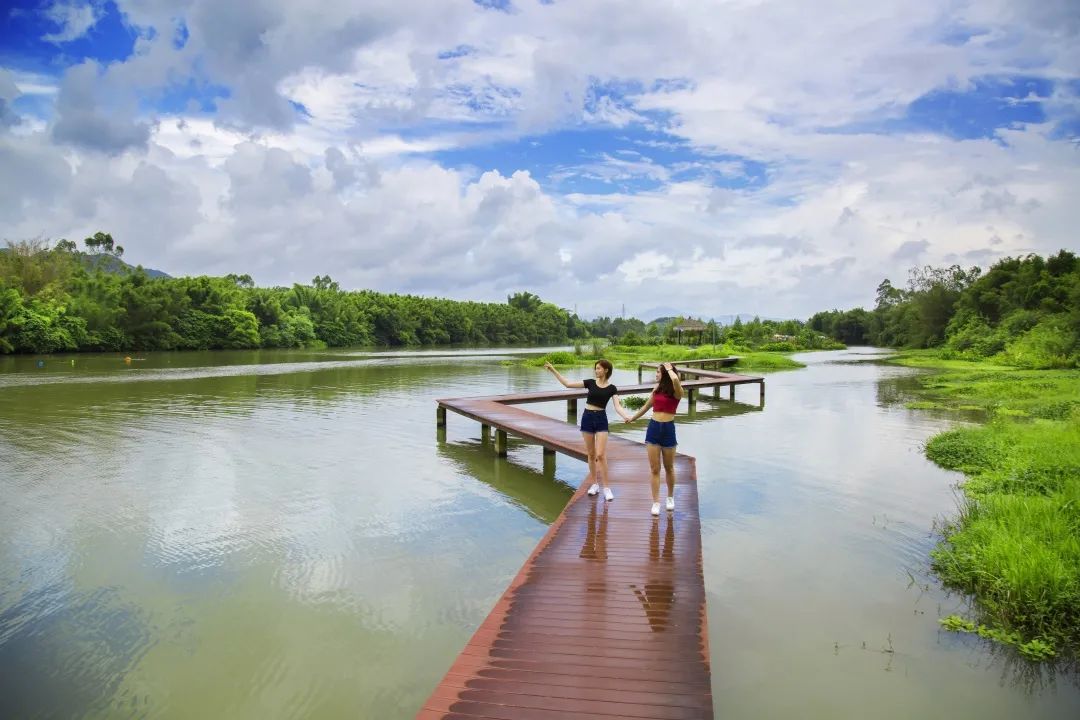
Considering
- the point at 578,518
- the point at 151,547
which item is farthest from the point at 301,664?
the point at 151,547

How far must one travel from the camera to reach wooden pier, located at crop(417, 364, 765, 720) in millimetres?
3971

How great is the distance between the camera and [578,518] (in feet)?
25.7

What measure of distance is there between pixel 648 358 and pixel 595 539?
42.8 m

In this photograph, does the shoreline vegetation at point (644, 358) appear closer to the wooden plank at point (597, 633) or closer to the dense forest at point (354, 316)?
the dense forest at point (354, 316)

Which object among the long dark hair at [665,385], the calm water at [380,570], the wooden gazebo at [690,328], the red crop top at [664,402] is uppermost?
the wooden gazebo at [690,328]

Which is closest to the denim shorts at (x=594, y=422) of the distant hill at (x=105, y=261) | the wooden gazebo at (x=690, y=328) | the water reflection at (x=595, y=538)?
the water reflection at (x=595, y=538)

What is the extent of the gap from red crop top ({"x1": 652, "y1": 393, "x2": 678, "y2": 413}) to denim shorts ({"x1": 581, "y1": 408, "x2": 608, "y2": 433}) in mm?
1149

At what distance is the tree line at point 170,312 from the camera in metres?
47.6

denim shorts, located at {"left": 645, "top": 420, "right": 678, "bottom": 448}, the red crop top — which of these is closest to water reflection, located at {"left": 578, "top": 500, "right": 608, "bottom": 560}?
denim shorts, located at {"left": 645, "top": 420, "right": 678, "bottom": 448}

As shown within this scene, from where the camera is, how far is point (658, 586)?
18.9ft

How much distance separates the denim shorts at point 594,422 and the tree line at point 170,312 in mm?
50384

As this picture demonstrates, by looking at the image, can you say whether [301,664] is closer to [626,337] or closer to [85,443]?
[85,443]

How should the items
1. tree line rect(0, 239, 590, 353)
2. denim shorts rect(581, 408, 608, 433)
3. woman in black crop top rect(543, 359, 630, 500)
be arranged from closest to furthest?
woman in black crop top rect(543, 359, 630, 500) → denim shorts rect(581, 408, 608, 433) → tree line rect(0, 239, 590, 353)

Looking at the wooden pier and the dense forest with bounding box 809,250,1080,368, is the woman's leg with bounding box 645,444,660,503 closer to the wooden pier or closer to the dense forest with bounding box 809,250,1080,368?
the wooden pier
